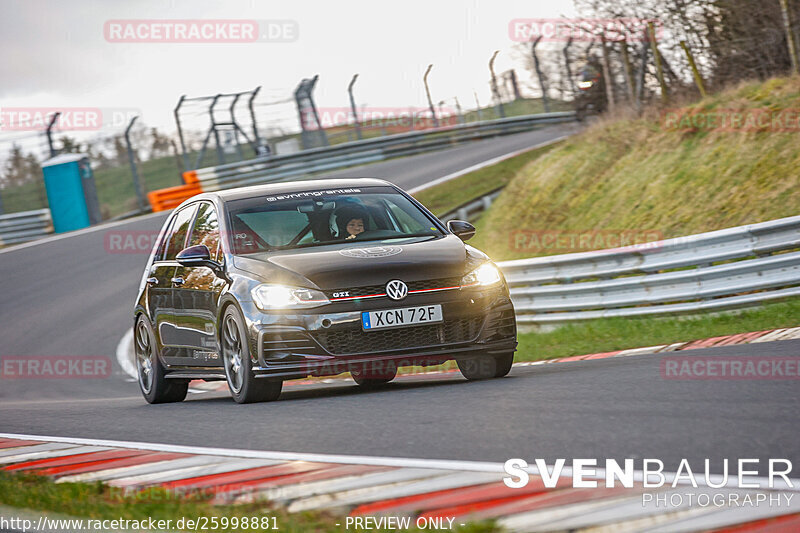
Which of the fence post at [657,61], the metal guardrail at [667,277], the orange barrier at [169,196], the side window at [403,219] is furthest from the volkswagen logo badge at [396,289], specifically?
the orange barrier at [169,196]

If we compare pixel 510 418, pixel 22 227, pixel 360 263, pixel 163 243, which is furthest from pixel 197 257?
pixel 22 227

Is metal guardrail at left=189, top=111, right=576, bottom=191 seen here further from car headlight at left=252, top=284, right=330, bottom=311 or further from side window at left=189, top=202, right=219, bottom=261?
car headlight at left=252, top=284, right=330, bottom=311

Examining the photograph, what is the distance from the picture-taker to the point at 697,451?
14.8ft

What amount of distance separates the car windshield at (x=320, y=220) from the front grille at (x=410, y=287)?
94cm

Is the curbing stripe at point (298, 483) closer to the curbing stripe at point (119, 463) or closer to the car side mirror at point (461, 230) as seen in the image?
the curbing stripe at point (119, 463)

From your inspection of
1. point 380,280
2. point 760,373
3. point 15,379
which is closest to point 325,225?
point 380,280

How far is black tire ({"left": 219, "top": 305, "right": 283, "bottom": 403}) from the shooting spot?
Answer: 7566mm

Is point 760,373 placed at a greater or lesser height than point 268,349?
lesser

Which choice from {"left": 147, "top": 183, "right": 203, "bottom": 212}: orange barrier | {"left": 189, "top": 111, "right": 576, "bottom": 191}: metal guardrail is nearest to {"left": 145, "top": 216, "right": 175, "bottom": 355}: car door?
{"left": 189, "top": 111, "right": 576, "bottom": 191}: metal guardrail

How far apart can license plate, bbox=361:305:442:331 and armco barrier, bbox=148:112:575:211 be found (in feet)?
62.3

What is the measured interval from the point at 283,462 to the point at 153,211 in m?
23.9

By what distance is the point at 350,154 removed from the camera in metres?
30.9

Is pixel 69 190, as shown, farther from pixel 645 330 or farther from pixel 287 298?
pixel 287 298

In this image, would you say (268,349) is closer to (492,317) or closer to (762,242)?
(492,317)
